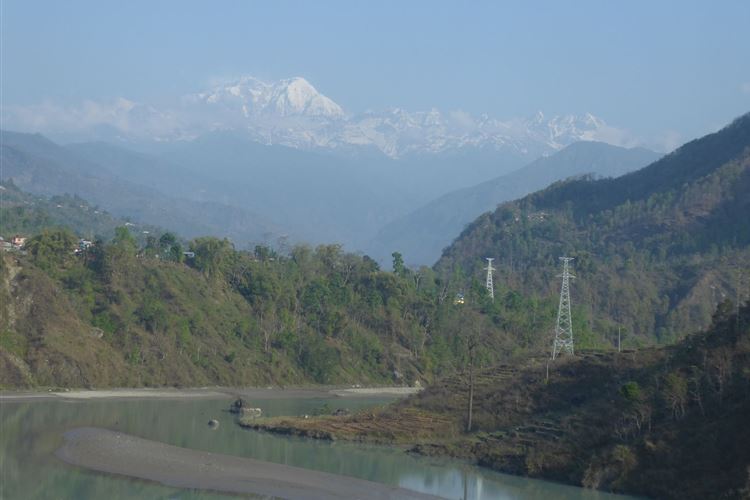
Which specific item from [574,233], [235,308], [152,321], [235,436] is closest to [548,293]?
[574,233]

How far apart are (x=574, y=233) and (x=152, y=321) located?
253 feet

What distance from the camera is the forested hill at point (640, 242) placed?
9562cm

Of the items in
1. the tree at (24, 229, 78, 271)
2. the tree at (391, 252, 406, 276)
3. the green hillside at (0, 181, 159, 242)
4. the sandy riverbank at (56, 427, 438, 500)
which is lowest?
the sandy riverbank at (56, 427, 438, 500)

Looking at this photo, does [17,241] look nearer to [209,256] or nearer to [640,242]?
[209,256]

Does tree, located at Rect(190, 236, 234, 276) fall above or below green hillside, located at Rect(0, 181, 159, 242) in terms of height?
below

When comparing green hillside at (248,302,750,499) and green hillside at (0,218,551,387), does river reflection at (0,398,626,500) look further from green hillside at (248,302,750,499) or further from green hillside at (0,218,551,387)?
green hillside at (0,218,551,387)

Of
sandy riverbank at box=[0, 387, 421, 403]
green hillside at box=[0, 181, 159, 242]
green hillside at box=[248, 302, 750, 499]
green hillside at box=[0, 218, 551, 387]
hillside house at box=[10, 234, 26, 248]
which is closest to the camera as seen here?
green hillside at box=[248, 302, 750, 499]

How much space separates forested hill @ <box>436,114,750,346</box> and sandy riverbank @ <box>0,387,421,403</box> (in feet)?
59.3

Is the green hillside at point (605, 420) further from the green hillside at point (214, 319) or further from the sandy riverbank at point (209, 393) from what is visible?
the green hillside at point (214, 319)

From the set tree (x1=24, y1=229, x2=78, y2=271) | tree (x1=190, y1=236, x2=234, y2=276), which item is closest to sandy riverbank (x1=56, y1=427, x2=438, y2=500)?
tree (x1=24, y1=229, x2=78, y2=271)

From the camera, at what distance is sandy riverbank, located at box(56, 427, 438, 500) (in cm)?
3506

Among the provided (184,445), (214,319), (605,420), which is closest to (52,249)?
Answer: (214,319)

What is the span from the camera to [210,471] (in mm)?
37281

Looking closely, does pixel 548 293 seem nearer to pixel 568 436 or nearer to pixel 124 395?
pixel 124 395
